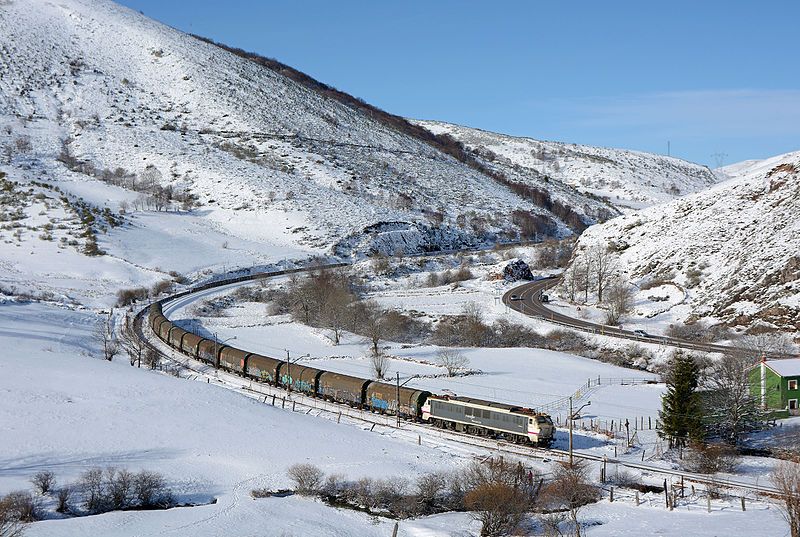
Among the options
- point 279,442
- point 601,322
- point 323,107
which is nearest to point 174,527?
point 279,442

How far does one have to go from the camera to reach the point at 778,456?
3997 centimetres

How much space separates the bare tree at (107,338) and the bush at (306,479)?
3171 cm

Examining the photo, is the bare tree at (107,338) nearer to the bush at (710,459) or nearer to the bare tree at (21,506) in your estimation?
the bare tree at (21,506)

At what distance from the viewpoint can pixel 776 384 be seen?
45.9m

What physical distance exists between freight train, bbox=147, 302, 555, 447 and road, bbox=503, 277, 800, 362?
Answer: 19.8m

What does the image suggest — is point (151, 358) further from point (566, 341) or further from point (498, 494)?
point (498, 494)

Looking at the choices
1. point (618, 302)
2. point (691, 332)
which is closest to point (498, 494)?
point (691, 332)

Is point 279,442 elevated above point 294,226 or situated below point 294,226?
below

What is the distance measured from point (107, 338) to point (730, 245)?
66276 mm

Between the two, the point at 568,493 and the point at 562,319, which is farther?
the point at 562,319

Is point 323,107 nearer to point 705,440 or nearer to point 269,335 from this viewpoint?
point 269,335

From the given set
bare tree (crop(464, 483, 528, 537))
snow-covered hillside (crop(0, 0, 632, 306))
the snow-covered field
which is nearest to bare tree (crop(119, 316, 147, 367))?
the snow-covered field

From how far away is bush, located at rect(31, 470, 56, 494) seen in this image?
3033cm

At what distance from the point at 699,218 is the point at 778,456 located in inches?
2128
